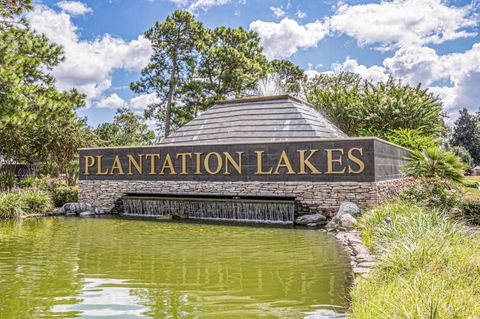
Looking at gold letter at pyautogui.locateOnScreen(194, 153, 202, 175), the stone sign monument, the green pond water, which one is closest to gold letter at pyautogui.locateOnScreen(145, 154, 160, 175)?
the stone sign monument

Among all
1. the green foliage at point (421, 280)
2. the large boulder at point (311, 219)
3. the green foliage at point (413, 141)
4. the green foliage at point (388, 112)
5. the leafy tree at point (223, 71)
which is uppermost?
the leafy tree at point (223, 71)

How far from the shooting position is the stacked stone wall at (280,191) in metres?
12.5

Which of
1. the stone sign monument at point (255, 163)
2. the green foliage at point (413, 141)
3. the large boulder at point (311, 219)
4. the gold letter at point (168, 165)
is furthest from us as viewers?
the green foliage at point (413, 141)

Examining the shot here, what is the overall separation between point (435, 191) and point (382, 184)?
2.49 metres

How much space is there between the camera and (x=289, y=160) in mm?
13383

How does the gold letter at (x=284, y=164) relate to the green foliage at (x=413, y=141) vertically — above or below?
Result: below

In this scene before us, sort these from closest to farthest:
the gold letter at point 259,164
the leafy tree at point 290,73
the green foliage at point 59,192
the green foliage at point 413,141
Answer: the gold letter at point 259,164 → the green foliage at point 59,192 → the green foliage at point 413,141 → the leafy tree at point 290,73

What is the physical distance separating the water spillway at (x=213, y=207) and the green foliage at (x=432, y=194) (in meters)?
3.39

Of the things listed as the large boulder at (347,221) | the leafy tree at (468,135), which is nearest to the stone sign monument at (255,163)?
the large boulder at (347,221)

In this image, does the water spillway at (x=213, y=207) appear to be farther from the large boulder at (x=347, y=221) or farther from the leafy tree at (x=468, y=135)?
the leafy tree at (x=468, y=135)

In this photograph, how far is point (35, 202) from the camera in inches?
617

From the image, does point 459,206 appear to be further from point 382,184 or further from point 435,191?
point 382,184

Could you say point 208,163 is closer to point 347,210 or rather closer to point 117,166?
point 117,166

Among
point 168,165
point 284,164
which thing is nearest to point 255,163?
point 284,164
